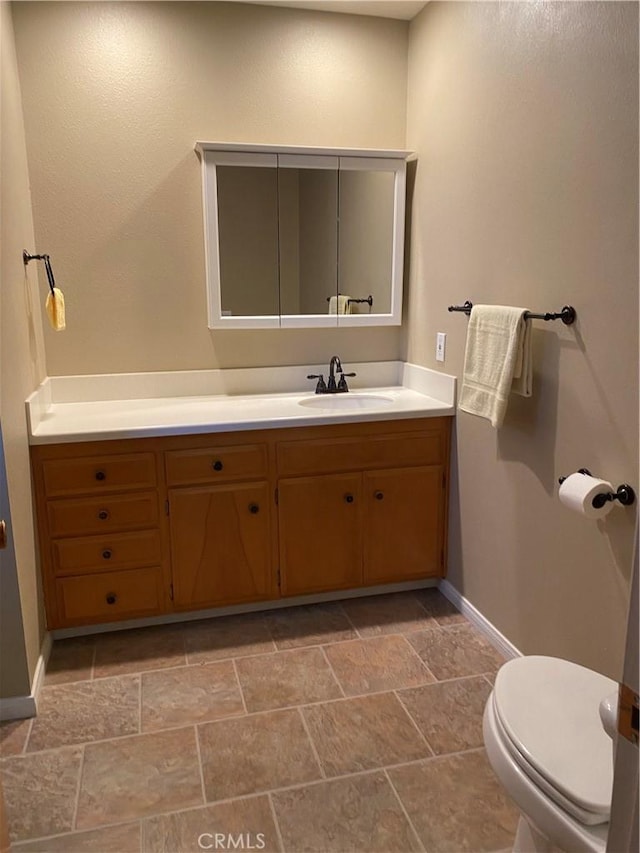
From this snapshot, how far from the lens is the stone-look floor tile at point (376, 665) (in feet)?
7.43

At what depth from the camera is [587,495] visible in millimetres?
1744

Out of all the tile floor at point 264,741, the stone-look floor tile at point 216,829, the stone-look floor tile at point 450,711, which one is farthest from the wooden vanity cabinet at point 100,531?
the stone-look floor tile at point 450,711

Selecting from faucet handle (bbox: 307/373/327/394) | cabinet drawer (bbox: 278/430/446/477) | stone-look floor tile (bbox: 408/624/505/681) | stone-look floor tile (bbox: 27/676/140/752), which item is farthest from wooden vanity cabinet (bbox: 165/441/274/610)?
stone-look floor tile (bbox: 408/624/505/681)

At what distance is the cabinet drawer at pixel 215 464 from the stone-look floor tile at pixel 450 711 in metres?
0.99

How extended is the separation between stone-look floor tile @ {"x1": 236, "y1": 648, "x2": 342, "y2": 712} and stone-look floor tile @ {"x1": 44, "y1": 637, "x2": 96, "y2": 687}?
0.57 meters

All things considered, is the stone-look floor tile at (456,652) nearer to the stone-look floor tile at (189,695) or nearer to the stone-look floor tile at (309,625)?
the stone-look floor tile at (309,625)

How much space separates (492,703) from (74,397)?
6.96 ft

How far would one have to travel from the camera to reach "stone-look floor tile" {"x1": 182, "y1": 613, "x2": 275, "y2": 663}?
246cm

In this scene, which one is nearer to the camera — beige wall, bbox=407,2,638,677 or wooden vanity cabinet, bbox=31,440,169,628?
beige wall, bbox=407,2,638,677

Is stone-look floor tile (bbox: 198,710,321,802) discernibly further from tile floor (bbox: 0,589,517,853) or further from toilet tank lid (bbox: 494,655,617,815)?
toilet tank lid (bbox: 494,655,617,815)

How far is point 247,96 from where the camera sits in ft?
9.18

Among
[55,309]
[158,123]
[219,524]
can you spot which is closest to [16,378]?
[55,309]

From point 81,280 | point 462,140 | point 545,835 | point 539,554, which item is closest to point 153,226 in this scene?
point 81,280

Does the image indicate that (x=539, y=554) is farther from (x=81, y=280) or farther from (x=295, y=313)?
(x=81, y=280)
